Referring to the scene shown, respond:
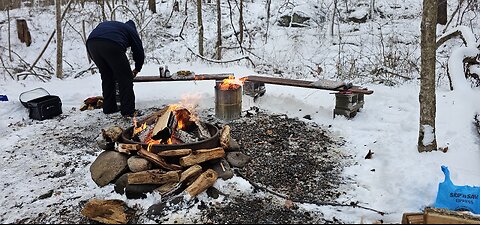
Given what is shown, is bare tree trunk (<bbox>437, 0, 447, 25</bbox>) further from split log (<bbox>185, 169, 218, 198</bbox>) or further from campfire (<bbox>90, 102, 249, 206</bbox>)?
split log (<bbox>185, 169, 218, 198</bbox>)

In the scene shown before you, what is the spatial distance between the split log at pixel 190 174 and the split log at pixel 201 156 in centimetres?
9

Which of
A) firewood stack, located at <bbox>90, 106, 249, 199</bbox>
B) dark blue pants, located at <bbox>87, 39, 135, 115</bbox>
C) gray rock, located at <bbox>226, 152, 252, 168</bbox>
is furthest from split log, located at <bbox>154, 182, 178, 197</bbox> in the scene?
dark blue pants, located at <bbox>87, 39, 135, 115</bbox>

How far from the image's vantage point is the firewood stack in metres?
3.85

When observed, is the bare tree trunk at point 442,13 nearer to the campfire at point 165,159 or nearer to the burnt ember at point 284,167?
the burnt ember at point 284,167

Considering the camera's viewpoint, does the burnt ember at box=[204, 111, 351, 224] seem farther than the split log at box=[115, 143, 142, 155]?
No

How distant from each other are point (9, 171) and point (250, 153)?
3.06m

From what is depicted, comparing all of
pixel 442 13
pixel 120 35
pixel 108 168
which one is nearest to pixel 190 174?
pixel 108 168

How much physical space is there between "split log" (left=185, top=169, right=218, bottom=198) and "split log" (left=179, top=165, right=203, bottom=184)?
4.1 inches

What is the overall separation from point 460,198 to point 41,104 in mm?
6354

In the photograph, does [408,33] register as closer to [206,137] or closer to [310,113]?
[310,113]

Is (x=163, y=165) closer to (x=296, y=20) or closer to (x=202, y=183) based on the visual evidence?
(x=202, y=183)

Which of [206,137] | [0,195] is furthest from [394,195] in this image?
[0,195]

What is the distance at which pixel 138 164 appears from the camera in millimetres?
4027

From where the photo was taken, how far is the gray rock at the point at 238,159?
4539 mm
